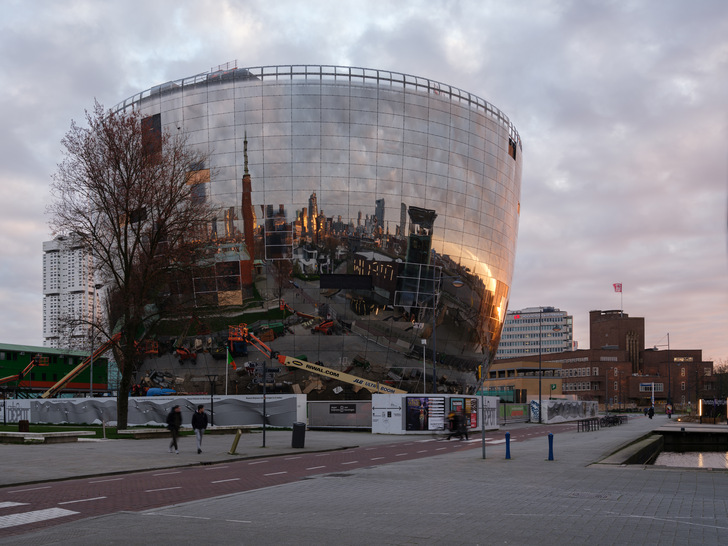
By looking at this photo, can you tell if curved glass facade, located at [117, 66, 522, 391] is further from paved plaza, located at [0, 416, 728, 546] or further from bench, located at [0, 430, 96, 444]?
paved plaza, located at [0, 416, 728, 546]

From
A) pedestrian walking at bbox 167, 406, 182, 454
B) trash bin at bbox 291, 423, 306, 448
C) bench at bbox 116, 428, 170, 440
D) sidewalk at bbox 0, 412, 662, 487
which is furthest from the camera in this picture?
bench at bbox 116, 428, 170, 440

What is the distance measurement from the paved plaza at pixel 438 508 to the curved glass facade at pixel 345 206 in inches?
1634

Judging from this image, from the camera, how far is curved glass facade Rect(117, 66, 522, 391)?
2579 inches

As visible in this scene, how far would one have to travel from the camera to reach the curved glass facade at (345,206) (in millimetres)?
65500

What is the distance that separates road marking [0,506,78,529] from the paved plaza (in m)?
1.11

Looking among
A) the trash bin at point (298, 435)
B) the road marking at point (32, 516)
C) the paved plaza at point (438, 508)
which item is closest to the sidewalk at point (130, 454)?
the paved plaza at point (438, 508)

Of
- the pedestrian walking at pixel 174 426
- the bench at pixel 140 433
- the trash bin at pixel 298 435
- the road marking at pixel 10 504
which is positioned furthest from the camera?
the bench at pixel 140 433

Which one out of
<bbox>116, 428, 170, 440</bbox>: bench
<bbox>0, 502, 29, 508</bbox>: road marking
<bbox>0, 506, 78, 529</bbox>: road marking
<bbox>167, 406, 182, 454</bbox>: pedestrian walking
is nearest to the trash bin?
<bbox>167, 406, 182, 454</bbox>: pedestrian walking

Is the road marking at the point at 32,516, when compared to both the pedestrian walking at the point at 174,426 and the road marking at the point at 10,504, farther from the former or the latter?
the pedestrian walking at the point at 174,426

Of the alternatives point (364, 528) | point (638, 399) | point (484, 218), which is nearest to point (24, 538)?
point (364, 528)

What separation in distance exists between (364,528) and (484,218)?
214 ft

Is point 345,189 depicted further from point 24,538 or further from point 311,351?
point 24,538

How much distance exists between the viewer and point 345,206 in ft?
217

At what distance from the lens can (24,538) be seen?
35.6 feet
